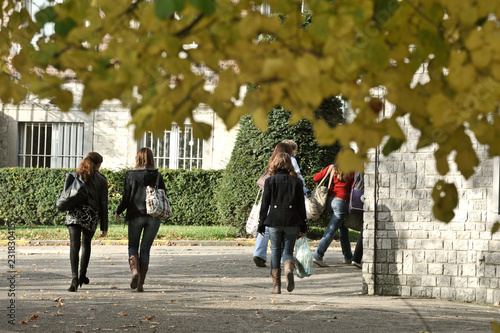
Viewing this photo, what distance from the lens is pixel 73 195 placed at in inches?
342

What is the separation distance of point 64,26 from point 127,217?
634 centimetres

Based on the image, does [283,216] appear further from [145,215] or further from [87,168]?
[87,168]

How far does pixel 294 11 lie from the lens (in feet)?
8.95

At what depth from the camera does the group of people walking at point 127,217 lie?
343 inches

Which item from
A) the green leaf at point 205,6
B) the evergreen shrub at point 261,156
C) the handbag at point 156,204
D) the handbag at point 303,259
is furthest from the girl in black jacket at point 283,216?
the evergreen shrub at point 261,156

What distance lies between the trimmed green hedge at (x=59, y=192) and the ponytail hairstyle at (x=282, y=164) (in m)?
12.3

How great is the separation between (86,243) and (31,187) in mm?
14054

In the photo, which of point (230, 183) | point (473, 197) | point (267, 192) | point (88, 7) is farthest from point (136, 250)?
point (230, 183)

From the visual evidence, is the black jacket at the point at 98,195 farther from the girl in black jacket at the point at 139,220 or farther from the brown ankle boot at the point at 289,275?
the brown ankle boot at the point at 289,275

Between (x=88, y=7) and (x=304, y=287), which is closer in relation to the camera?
(x=88, y=7)

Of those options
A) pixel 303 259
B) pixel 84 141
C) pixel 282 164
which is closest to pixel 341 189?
pixel 303 259

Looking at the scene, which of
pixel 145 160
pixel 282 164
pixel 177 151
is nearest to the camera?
pixel 282 164

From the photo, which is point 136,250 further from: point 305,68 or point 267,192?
point 305,68

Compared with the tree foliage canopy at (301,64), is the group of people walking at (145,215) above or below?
below
